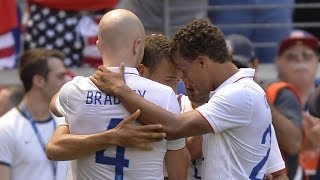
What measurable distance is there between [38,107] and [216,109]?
293cm

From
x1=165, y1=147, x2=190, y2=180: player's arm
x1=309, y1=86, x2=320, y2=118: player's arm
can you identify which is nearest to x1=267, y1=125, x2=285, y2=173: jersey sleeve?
x1=309, y1=86, x2=320, y2=118: player's arm

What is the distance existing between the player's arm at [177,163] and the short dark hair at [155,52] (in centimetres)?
45

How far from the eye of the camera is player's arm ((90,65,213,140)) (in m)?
5.41

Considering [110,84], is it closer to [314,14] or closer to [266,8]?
[266,8]

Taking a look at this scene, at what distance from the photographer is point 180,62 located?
564 centimetres

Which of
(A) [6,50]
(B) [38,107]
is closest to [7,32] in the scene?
(A) [6,50]

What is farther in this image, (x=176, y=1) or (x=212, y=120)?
(x=176, y=1)

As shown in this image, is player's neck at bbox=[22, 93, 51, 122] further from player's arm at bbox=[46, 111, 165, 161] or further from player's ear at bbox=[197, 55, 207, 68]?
player's ear at bbox=[197, 55, 207, 68]

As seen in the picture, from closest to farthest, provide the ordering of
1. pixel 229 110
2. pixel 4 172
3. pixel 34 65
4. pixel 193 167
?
pixel 229 110, pixel 193 167, pixel 4 172, pixel 34 65

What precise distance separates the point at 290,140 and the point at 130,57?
2375 mm

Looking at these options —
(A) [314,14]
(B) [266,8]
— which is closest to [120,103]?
(B) [266,8]

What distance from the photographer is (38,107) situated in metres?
8.25

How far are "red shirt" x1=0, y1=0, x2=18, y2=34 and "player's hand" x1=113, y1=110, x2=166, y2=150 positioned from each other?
202 inches

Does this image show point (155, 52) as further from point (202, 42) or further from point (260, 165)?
point (260, 165)
